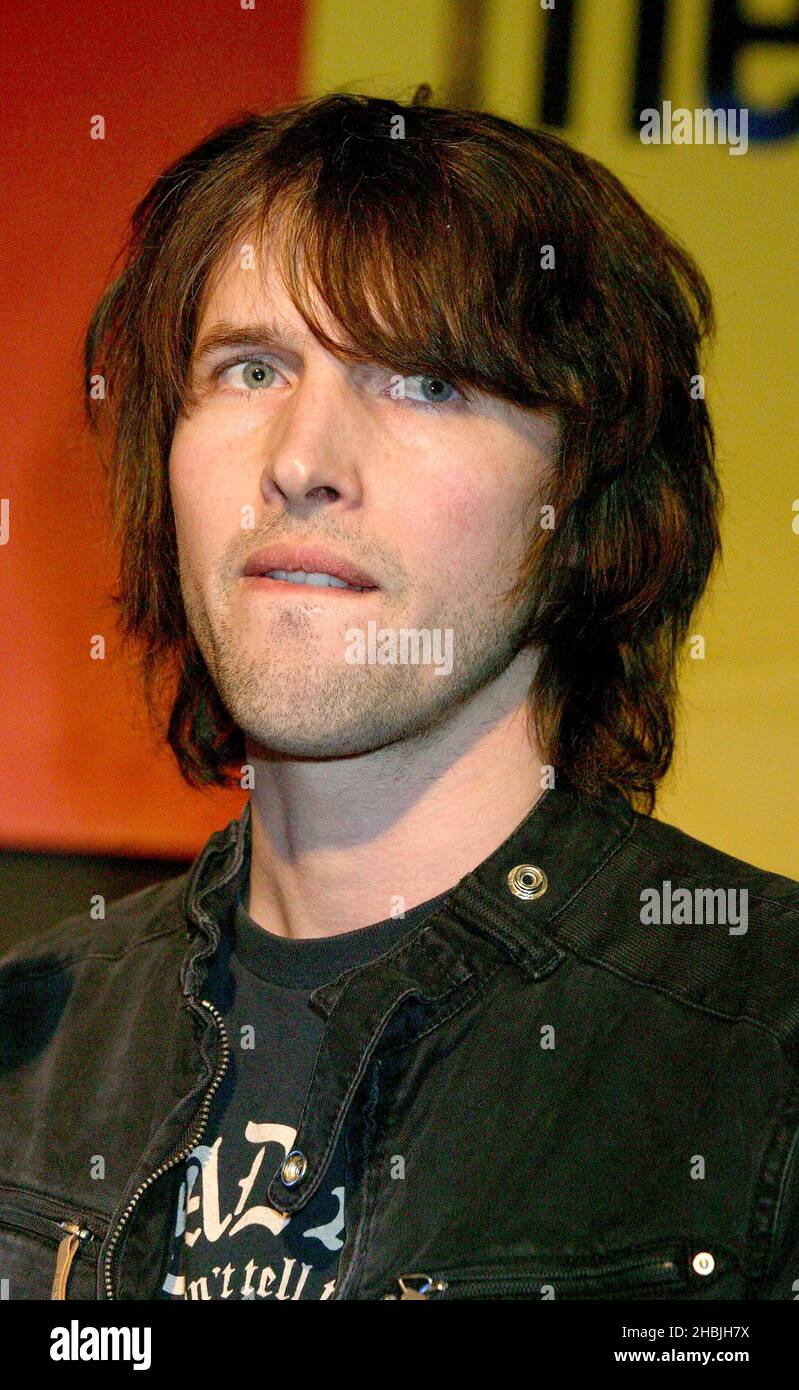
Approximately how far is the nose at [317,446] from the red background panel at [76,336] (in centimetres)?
79

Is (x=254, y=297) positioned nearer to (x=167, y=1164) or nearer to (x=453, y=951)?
(x=453, y=951)

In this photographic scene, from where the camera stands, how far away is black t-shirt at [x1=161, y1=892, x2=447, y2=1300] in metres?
1.23

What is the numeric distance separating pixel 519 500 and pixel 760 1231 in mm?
714

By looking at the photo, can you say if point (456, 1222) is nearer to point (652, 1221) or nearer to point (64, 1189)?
point (652, 1221)

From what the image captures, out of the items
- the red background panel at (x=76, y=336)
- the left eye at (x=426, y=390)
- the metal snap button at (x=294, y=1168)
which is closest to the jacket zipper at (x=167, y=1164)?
the metal snap button at (x=294, y=1168)

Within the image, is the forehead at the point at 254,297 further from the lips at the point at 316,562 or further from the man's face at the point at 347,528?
the lips at the point at 316,562

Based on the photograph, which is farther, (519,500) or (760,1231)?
(519,500)

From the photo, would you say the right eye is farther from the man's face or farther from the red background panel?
the red background panel

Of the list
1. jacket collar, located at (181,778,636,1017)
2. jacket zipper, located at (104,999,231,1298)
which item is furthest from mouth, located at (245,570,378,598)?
jacket zipper, located at (104,999,231,1298)

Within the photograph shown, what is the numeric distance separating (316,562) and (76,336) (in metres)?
0.97

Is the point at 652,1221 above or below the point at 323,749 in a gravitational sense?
Answer: below

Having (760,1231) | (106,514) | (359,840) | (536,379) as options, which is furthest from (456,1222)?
(106,514)
